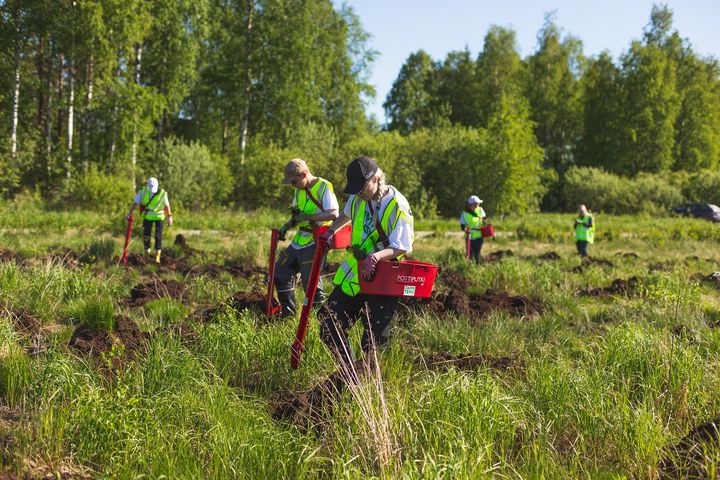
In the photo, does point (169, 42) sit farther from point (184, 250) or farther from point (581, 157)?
point (581, 157)

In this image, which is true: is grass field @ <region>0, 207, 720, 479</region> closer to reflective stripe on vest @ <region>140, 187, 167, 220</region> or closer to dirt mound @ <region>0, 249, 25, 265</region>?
dirt mound @ <region>0, 249, 25, 265</region>

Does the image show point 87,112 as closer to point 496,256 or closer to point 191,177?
point 191,177

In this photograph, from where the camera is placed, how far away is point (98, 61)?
896 inches

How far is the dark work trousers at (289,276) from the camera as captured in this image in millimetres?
6348

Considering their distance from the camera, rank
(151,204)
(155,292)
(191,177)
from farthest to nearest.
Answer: (191,177)
(151,204)
(155,292)

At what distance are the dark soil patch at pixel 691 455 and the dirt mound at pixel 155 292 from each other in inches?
213

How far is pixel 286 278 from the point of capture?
6496 millimetres

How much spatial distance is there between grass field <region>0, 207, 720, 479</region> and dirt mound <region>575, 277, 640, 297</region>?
1.54m

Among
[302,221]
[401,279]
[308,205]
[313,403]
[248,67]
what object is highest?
[248,67]

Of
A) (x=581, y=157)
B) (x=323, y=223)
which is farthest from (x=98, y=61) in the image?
(x=581, y=157)

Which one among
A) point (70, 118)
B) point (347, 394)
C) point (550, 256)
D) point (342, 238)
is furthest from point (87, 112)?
point (347, 394)

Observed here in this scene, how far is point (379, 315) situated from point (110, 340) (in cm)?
238

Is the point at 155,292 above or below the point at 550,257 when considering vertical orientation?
below

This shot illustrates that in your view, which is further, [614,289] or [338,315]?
[614,289]
